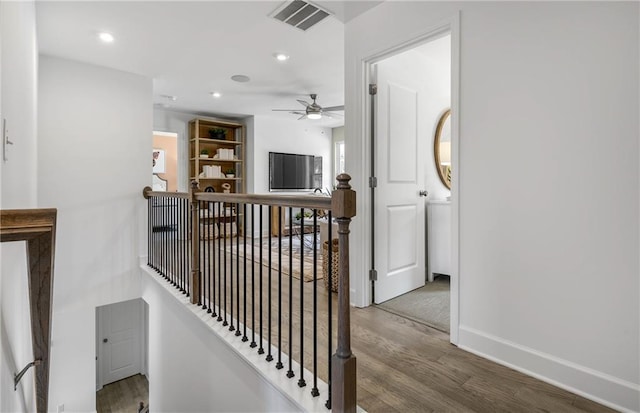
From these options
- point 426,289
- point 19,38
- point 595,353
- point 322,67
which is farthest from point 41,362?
point 322,67

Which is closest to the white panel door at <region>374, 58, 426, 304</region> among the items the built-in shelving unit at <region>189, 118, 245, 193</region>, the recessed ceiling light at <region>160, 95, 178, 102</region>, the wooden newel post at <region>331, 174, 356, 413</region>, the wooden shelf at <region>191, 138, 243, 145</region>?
the wooden newel post at <region>331, 174, 356, 413</region>

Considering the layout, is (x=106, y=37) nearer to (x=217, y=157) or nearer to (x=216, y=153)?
(x=217, y=157)

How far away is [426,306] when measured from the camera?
8.63 ft

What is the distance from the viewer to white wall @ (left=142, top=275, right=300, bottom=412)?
1.79 m

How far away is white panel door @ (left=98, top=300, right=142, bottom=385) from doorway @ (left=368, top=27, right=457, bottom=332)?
4759mm

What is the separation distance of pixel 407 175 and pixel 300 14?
161 centimetres

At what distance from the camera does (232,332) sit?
208cm

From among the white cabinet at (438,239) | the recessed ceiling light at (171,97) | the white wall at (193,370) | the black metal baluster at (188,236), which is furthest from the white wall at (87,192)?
the white cabinet at (438,239)

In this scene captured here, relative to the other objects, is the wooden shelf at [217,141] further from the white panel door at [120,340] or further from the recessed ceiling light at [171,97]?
the white panel door at [120,340]

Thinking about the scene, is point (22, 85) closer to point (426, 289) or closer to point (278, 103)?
point (426, 289)

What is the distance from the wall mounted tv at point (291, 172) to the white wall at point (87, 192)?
2859mm

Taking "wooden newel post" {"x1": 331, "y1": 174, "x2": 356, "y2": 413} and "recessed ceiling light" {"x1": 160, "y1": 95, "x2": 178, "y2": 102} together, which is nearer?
"wooden newel post" {"x1": 331, "y1": 174, "x2": 356, "y2": 413}

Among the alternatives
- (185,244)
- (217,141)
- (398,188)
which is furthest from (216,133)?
(398,188)

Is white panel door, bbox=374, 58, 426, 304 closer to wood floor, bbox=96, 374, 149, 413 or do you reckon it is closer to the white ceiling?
the white ceiling
